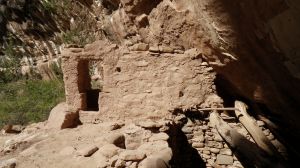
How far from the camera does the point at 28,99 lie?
16.6m

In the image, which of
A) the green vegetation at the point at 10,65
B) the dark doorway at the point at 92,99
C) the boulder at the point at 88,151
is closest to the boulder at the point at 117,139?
the boulder at the point at 88,151

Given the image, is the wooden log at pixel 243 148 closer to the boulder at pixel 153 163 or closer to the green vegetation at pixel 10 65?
the boulder at pixel 153 163

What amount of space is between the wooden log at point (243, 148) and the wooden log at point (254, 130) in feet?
0.37

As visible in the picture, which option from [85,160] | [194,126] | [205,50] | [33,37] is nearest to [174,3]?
[205,50]

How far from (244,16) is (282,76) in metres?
1.05

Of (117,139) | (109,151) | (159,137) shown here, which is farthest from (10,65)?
(109,151)

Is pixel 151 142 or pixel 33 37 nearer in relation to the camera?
pixel 151 142

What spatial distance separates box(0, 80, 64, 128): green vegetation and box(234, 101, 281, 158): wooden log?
849 centimetres

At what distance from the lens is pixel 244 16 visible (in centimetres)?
452

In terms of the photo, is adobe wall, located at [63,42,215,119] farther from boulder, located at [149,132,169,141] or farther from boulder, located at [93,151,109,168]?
boulder, located at [93,151,109,168]

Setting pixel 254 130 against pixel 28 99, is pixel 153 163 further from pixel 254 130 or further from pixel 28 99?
pixel 28 99

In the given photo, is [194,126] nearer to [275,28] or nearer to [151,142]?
[151,142]

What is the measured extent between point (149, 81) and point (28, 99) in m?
11.5

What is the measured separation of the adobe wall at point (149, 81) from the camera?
6.28m
